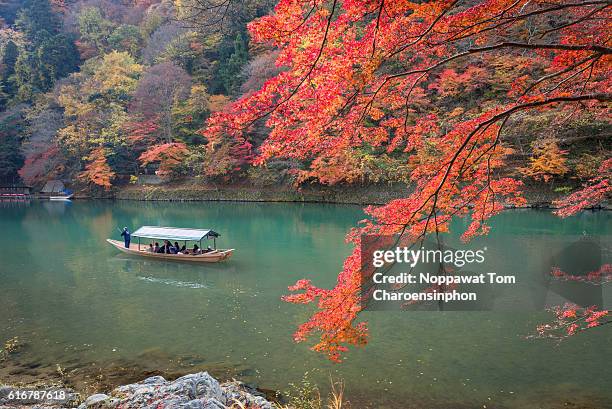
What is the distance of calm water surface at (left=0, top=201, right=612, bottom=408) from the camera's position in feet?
18.9

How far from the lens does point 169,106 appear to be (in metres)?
30.7

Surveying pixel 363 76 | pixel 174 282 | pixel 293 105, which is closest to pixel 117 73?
pixel 174 282

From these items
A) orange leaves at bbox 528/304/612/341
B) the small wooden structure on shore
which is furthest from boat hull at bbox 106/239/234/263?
the small wooden structure on shore

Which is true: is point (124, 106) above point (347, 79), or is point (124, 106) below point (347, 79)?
above

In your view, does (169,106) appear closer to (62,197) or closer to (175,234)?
(62,197)

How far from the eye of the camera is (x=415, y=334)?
7441 mm

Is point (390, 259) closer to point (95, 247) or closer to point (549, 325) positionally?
point (549, 325)

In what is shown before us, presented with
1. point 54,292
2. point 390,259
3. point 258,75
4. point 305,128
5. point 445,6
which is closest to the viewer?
point 445,6

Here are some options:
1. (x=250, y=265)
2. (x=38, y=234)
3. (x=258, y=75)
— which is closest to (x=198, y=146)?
(x=258, y=75)

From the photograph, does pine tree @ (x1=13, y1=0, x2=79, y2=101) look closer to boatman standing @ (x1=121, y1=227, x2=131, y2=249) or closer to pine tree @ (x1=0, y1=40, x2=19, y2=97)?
pine tree @ (x1=0, y1=40, x2=19, y2=97)

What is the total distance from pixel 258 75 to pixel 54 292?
2148 centimetres

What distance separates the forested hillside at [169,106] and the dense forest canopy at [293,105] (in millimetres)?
120

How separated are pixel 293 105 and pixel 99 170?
30.3 metres

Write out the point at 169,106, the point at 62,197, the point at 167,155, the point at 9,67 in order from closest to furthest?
the point at 167,155 → the point at 169,106 → the point at 62,197 → the point at 9,67
